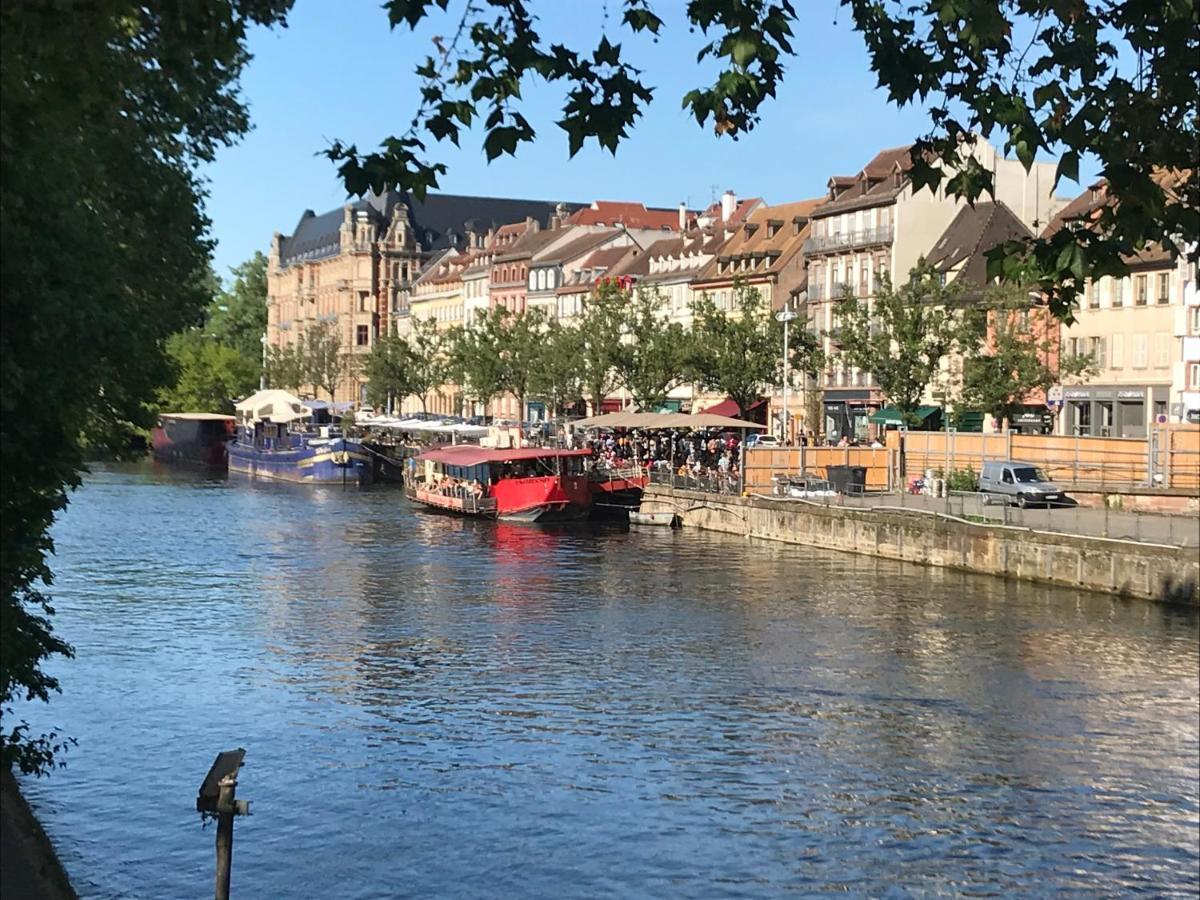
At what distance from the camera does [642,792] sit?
23094 millimetres

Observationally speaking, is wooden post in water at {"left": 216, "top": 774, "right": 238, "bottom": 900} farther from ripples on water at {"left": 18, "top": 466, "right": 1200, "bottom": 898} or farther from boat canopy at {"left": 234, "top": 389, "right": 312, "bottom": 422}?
boat canopy at {"left": 234, "top": 389, "right": 312, "bottom": 422}

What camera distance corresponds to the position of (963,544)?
48281 mm

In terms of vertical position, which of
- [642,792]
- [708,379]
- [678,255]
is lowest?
[642,792]

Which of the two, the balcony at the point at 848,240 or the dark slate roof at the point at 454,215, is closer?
the balcony at the point at 848,240

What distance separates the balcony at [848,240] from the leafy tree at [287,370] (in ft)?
262

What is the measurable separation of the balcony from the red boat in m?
26.2

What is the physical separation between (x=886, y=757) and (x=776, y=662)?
26.7 feet

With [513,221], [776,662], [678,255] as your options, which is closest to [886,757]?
[776,662]

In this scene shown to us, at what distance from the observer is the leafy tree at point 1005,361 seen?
65.9 meters

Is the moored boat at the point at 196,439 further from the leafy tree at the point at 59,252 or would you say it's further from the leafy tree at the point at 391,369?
the leafy tree at the point at 59,252

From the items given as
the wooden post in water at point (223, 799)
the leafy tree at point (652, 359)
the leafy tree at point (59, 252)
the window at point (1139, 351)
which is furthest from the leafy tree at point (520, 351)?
the wooden post in water at point (223, 799)

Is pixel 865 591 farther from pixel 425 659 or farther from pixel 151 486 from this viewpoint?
pixel 151 486

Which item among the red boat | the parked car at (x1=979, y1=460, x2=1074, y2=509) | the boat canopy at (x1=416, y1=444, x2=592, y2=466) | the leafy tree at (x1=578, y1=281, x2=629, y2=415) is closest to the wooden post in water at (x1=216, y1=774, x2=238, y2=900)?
the parked car at (x1=979, y1=460, x2=1074, y2=509)

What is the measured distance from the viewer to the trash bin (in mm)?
61125
